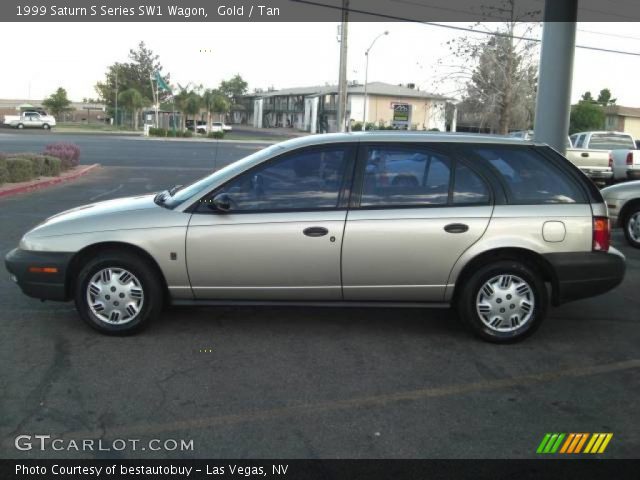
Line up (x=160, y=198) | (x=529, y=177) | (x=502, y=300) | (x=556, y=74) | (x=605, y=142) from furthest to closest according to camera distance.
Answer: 1. (x=605, y=142)
2. (x=556, y=74)
3. (x=160, y=198)
4. (x=529, y=177)
5. (x=502, y=300)

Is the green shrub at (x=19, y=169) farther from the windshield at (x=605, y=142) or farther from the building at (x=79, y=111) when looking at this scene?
the building at (x=79, y=111)

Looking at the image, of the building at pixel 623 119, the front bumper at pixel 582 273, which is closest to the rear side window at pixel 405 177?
the front bumper at pixel 582 273

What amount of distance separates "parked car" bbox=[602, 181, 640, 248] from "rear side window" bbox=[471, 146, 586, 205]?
5127mm

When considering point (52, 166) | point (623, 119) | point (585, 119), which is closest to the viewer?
point (52, 166)

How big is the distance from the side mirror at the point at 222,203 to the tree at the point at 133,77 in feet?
307

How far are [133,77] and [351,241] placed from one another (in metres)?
111

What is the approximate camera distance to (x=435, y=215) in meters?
5.27

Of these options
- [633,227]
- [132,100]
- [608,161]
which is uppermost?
[132,100]

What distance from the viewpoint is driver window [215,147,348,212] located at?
5301 mm

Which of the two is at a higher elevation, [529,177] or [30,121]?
[30,121]

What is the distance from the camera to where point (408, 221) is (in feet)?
17.2

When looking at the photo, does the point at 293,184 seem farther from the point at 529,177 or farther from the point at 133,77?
the point at 133,77

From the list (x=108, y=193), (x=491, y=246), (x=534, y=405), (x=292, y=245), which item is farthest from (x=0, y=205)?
(x=534, y=405)

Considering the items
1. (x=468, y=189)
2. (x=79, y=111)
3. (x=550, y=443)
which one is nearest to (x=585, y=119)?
(x=468, y=189)
